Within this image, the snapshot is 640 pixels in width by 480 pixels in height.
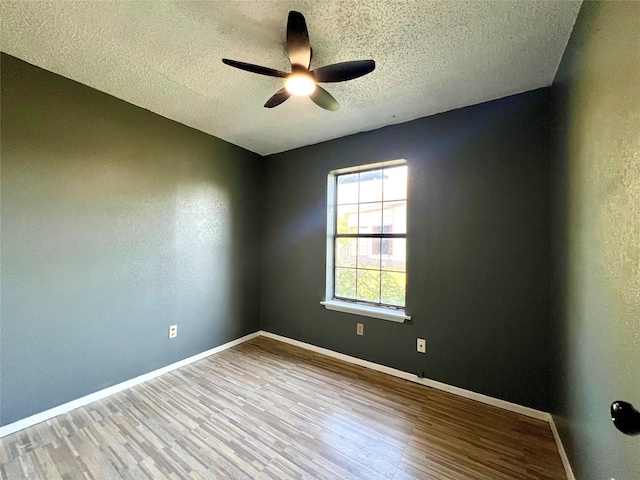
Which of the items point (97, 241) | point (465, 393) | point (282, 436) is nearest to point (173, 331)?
point (97, 241)

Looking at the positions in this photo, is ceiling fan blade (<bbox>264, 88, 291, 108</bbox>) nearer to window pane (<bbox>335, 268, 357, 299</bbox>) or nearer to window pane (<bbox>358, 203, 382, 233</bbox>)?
window pane (<bbox>358, 203, 382, 233</bbox>)

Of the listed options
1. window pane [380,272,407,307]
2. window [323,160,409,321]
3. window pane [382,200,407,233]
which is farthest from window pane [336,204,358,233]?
window pane [380,272,407,307]

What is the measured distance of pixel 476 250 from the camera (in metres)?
2.08

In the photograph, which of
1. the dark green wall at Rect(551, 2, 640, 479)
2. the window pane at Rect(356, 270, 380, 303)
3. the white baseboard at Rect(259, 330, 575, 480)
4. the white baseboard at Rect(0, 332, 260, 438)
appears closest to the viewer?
the dark green wall at Rect(551, 2, 640, 479)

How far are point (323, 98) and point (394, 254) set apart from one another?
165 centimetres

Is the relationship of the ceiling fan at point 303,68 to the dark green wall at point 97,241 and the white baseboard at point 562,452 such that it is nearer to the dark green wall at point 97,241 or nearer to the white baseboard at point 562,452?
the dark green wall at point 97,241

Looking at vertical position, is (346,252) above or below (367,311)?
above

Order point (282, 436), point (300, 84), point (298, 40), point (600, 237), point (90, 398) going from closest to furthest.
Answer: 1. point (600, 237)
2. point (298, 40)
3. point (300, 84)
4. point (282, 436)
5. point (90, 398)

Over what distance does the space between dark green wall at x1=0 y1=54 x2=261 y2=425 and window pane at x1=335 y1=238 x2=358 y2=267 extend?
4.72 feet

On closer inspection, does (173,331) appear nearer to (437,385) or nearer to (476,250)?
(437,385)

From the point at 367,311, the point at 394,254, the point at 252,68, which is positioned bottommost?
the point at 367,311

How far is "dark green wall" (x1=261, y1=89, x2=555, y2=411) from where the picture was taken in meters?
1.85

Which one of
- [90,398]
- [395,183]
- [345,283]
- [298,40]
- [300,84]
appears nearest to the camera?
[298,40]

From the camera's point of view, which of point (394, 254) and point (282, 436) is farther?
point (394, 254)
